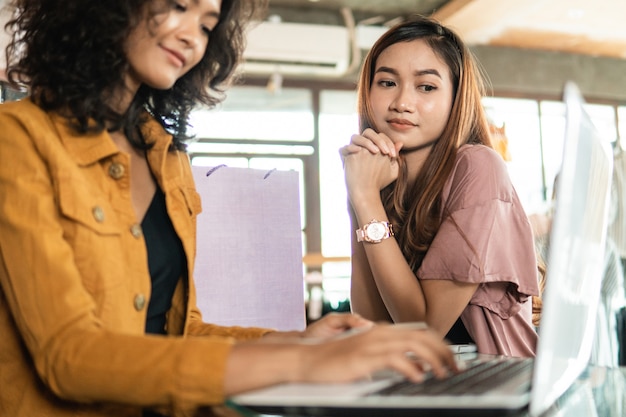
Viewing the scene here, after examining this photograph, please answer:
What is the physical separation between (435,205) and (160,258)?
24.0 inches

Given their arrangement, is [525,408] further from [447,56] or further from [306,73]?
[306,73]

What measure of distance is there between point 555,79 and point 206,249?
635 cm

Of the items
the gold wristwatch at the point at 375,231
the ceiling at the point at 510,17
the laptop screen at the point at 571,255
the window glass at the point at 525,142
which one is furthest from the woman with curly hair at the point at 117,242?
the window glass at the point at 525,142

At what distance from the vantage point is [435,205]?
1374 mm

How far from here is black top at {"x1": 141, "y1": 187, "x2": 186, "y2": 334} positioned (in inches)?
37.9

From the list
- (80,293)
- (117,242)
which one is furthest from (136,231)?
(80,293)

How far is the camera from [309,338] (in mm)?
873

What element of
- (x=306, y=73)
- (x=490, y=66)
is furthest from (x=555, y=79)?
(x=306, y=73)

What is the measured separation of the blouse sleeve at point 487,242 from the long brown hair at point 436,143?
0.05 m

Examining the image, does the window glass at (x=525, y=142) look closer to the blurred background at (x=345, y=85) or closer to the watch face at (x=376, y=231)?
the blurred background at (x=345, y=85)

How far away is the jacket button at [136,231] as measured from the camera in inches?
34.8

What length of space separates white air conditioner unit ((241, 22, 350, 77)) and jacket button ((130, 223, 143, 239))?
531 centimetres

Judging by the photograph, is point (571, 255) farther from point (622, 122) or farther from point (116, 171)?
point (622, 122)

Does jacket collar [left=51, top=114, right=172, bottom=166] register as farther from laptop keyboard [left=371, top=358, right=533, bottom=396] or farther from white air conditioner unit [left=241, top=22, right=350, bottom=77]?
white air conditioner unit [left=241, top=22, right=350, bottom=77]
